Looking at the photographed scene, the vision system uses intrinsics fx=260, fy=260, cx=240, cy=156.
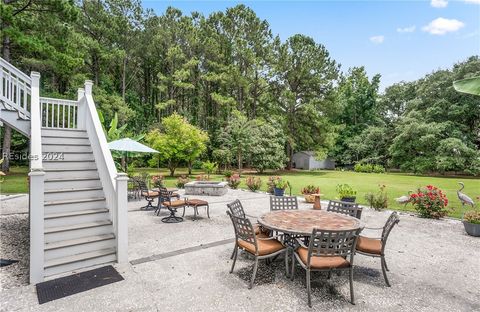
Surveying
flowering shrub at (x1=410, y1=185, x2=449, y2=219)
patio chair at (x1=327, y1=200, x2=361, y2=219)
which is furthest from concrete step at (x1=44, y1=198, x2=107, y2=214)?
flowering shrub at (x1=410, y1=185, x2=449, y2=219)

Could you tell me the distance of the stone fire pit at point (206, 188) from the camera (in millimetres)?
12578

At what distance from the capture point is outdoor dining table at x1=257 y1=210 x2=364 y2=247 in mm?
4090

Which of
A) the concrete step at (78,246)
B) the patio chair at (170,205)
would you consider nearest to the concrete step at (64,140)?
the patio chair at (170,205)

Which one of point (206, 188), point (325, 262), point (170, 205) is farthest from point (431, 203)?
point (206, 188)

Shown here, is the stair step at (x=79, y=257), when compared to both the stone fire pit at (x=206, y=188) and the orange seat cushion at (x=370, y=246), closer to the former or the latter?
the orange seat cushion at (x=370, y=246)

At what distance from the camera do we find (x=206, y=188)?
496 inches

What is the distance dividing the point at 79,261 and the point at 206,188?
8289mm

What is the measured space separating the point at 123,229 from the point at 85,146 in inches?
124

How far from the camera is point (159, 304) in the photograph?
341cm

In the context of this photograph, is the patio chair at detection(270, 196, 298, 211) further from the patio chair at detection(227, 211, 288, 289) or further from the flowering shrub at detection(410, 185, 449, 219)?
the flowering shrub at detection(410, 185, 449, 219)

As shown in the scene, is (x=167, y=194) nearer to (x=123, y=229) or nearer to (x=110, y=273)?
(x=123, y=229)

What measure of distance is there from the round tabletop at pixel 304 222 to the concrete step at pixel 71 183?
3851mm

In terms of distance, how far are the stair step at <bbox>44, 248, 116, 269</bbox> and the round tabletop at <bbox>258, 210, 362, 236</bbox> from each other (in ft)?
9.25

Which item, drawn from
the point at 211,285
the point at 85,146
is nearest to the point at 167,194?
the point at 85,146
